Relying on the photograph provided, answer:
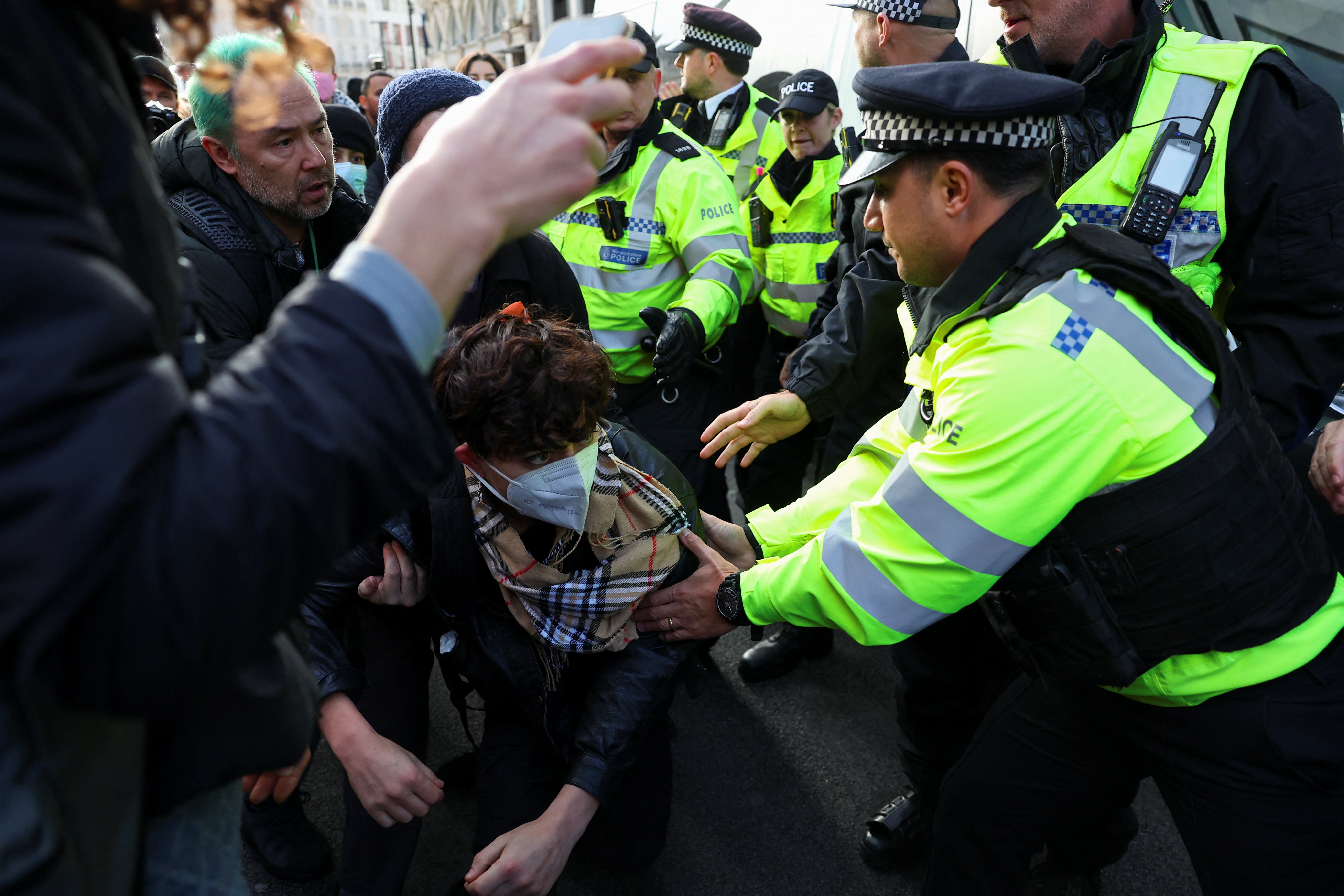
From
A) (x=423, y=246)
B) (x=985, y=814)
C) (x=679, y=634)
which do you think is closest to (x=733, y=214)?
(x=679, y=634)

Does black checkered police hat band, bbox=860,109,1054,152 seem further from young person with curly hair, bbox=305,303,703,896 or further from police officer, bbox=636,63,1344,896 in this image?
young person with curly hair, bbox=305,303,703,896

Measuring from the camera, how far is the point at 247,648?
0.62m

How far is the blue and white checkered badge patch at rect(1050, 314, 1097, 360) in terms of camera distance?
139cm

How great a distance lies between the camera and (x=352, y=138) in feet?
15.2

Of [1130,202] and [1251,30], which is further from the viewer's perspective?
[1251,30]

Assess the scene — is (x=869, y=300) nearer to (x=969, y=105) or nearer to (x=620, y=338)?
(x=620, y=338)

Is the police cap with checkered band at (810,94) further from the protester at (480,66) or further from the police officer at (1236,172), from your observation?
the protester at (480,66)

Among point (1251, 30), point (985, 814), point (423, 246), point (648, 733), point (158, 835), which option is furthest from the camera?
point (1251, 30)

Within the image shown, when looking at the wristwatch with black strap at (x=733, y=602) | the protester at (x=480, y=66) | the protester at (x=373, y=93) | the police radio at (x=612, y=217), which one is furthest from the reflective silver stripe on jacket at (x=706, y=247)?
the protester at (x=480, y=66)

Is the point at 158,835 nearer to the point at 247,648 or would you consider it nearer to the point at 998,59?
the point at 247,648

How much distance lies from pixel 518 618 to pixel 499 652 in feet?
0.31

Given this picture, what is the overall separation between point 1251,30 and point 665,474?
9.26ft

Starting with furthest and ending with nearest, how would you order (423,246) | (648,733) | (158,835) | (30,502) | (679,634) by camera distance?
(648,733)
(679,634)
(158,835)
(423,246)
(30,502)

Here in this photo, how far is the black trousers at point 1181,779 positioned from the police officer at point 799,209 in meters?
2.23
